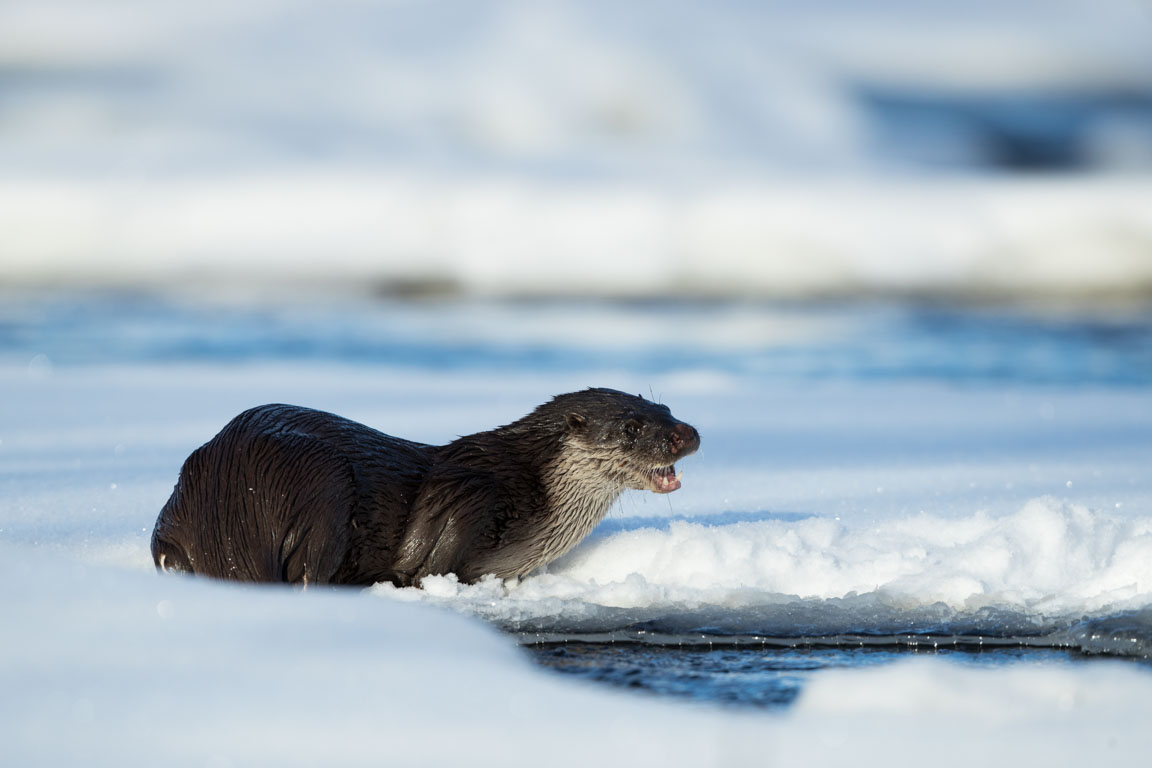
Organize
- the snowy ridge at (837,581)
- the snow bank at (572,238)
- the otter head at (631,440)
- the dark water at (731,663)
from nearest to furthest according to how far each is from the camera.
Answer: the dark water at (731,663) → the snowy ridge at (837,581) → the otter head at (631,440) → the snow bank at (572,238)

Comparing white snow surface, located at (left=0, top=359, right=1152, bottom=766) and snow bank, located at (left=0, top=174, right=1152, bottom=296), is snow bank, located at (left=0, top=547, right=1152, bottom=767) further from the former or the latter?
snow bank, located at (left=0, top=174, right=1152, bottom=296)

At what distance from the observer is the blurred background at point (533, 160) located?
32.3 feet

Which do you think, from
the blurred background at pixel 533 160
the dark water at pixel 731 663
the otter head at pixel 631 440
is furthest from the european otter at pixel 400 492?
the blurred background at pixel 533 160

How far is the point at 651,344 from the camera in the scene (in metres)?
7.86

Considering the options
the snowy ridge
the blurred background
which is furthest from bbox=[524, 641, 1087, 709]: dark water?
the blurred background

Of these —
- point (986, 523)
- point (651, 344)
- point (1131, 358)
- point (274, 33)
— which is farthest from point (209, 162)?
point (986, 523)

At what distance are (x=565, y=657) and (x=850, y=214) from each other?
843cm

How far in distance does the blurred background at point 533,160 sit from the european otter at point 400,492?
22.1 ft

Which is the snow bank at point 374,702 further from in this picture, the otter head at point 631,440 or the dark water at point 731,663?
the otter head at point 631,440

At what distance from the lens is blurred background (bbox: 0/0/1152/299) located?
32.3 feet

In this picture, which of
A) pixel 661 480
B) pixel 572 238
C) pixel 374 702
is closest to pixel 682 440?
pixel 661 480

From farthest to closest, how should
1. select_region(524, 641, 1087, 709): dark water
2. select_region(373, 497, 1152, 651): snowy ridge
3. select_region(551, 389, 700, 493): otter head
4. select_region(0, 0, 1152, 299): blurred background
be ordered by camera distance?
1. select_region(0, 0, 1152, 299): blurred background
2. select_region(551, 389, 700, 493): otter head
3. select_region(373, 497, 1152, 651): snowy ridge
4. select_region(524, 641, 1087, 709): dark water

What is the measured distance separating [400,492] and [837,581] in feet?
2.97

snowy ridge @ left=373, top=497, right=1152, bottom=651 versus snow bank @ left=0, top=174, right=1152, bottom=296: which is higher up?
snow bank @ left=0, top=174, right=1152, bottom=296
